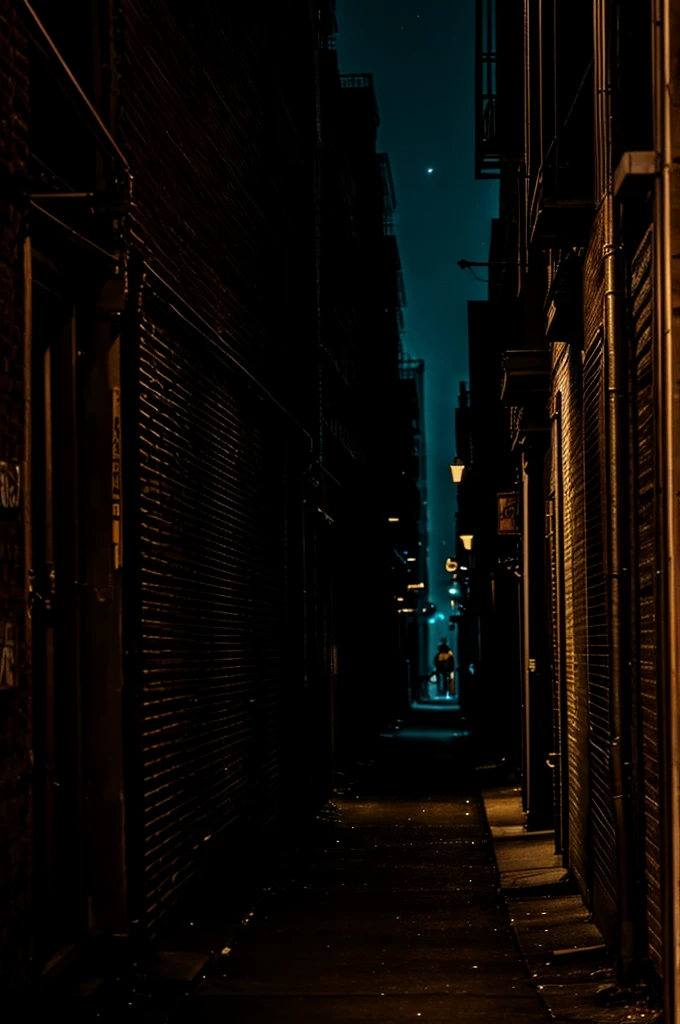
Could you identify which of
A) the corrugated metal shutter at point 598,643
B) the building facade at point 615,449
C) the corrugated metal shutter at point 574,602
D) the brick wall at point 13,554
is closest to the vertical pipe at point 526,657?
the building facade at point 615,449

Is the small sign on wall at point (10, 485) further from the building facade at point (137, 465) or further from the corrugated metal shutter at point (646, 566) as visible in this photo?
the corrugated metal shutter at point (646, 566)

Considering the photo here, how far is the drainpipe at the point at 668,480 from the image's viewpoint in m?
7.15

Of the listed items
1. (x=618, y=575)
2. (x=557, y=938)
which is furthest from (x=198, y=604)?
(x=618, y=575)

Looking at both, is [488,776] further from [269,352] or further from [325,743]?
[269,352]

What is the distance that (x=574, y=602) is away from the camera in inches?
530

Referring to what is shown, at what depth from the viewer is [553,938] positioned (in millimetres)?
11391

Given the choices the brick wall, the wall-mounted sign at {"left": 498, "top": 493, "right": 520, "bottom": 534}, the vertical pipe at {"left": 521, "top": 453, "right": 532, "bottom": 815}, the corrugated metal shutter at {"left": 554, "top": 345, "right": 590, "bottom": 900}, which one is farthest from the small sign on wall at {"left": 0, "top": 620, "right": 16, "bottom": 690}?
the wall-mounted sign at {"left": 498, "top": 493, "right": 520, "bottom": 534}

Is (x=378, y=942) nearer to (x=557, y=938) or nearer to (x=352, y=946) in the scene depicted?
(x=352, y=946)

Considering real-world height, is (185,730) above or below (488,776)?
above

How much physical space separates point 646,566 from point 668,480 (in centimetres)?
166

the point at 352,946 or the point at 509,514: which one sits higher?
the point at 509,514

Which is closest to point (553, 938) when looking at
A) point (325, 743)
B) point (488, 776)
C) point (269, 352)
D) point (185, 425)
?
point (185, 425)

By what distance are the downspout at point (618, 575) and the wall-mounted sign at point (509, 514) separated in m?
13.3

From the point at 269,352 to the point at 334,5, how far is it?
18842mm
